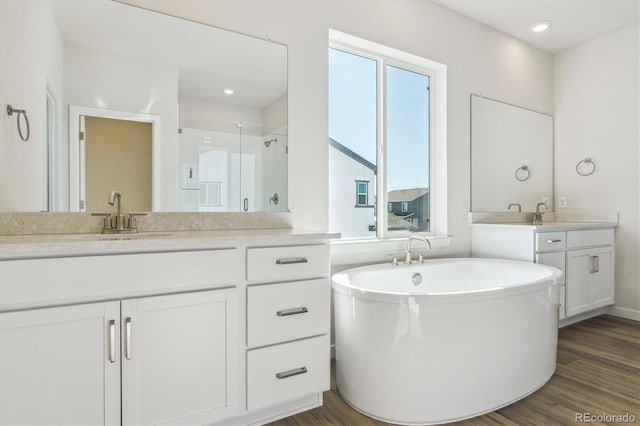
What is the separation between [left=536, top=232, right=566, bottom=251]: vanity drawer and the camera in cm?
286

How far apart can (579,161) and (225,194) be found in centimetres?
354

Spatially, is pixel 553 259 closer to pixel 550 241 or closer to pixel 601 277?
pixel 550 241

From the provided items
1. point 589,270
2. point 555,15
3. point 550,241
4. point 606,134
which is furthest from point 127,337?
point 606,134

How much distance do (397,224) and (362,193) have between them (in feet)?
1.36

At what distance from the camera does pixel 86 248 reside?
49.6 inches

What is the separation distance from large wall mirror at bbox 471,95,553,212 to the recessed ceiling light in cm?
67

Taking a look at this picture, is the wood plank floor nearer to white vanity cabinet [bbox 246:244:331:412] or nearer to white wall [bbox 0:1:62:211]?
white vanity cabinet [bbox 246:244:331:412]

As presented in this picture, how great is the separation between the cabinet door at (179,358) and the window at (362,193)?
4.79 feet

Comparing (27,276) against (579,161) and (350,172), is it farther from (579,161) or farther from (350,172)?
(579,161)

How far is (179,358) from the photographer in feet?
4.69

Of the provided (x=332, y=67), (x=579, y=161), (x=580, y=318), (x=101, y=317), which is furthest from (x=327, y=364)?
(x=579, y=161)

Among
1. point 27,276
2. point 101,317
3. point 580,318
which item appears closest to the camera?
point 27,276

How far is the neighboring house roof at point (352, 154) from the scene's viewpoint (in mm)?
2649

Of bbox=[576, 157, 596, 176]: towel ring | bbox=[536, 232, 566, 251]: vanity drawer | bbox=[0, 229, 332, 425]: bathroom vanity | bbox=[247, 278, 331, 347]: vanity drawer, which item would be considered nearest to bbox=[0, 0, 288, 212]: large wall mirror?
bbox=[0, 229, 332, 425]: bathroom vanity
